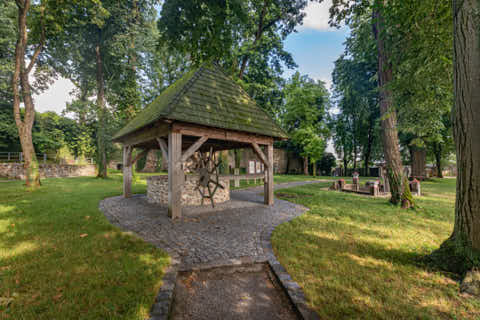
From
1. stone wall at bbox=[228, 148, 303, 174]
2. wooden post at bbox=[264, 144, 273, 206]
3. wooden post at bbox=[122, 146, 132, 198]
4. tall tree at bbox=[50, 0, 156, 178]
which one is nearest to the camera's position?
wooden post at bbox=[264, 144, 273, 206]

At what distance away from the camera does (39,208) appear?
20.2 feet

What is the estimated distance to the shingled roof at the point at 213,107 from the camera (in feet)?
18.3

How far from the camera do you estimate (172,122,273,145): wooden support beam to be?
550 centimetres

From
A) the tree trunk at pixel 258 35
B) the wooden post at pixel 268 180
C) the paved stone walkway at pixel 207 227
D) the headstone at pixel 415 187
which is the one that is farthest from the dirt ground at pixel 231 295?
the tree trunk at pixel 258 35

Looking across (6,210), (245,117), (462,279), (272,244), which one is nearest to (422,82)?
(462,279)

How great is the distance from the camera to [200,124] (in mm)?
5633

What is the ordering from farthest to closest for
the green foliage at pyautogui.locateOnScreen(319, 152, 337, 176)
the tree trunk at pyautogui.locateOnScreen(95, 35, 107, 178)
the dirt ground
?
the green foliage at pyautogui.locateOnScreen(319, 152, 337, 176), the tree trunk at pyautogui.locateOnScreen(95, 35, 107, 178), the dirt ground

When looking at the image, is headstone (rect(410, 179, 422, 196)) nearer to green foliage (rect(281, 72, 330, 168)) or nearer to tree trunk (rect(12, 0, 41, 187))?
green foliage (rect(281, 72, 330, 168))

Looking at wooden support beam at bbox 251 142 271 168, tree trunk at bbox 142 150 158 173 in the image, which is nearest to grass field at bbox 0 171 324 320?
wooden support beam at bbox 251 142 271 168

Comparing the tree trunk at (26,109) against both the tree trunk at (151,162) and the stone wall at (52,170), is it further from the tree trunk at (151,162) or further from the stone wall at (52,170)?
the tree trunk at (151,162)

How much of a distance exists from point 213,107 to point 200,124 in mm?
1201

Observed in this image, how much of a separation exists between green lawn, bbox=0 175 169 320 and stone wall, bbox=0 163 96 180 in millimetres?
18036

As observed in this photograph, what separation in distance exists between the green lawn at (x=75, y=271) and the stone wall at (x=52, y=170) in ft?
59.2

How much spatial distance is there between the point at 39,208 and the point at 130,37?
18010 mm
